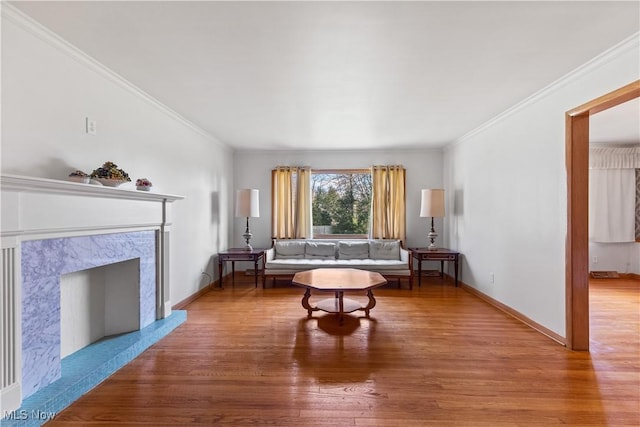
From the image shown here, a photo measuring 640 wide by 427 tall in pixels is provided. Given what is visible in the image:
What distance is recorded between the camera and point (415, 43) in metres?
2.05

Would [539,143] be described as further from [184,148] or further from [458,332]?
[184,148]

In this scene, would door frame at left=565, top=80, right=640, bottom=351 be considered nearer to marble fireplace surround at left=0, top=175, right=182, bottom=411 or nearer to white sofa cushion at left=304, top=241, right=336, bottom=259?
white sofa cushion at left=304, top=241, right=336, bottom=259

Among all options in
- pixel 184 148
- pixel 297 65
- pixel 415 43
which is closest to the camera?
pixel 415 43

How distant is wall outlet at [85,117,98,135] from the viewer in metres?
2.35

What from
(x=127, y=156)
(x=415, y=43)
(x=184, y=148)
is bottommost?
(x=127, y=156)

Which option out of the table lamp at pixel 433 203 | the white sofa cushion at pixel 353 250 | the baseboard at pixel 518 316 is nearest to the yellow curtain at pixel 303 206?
the white sofa cushion at pixel 353 250

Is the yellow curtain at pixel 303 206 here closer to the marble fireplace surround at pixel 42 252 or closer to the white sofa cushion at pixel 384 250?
the white sofa cushion at pixel 384 250

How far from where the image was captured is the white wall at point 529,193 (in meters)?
2.48

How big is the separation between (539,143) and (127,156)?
13.0 feet

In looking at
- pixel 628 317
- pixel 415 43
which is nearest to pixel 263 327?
pixel 415 43

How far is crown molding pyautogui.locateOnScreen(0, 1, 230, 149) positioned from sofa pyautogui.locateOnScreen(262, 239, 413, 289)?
2.71m

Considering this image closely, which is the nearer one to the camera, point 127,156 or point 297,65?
point 297,65

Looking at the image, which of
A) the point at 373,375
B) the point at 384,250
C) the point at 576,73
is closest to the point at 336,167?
the point at 384,250

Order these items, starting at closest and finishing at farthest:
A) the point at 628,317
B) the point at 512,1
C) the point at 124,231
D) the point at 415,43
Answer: the point at 512,1, the point at 415,43, the point at 124,231, the point at 628,317
